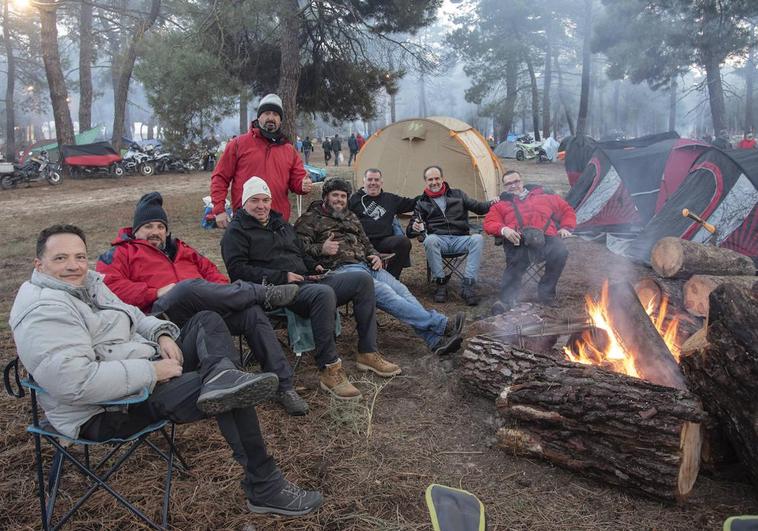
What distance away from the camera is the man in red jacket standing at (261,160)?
4.30 m

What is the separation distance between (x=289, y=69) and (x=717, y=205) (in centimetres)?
698

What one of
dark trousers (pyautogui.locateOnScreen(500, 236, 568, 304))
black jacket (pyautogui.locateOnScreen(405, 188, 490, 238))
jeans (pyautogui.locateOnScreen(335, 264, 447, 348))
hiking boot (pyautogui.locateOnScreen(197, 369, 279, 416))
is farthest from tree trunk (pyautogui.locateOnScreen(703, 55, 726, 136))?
hiking boot (pyautogui.locateOnScreen(197, 369, 279, 416))

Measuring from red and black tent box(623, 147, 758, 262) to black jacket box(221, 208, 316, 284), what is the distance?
4599 millimetres

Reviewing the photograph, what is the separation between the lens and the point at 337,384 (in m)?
3.20

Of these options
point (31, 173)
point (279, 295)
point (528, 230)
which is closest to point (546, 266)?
point (528, 230)

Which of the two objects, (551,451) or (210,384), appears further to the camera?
(551,451)

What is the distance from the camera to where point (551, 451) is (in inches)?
96.7

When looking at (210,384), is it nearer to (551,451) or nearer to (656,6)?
(551,451)

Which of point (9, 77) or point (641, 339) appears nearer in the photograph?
point (641, 339)

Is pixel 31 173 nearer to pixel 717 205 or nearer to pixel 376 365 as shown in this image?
pixel 376 365

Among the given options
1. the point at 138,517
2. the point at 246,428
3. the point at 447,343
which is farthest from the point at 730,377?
the point at 138,517

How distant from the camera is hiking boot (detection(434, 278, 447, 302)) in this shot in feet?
16.4

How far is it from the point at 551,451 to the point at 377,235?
284 cm

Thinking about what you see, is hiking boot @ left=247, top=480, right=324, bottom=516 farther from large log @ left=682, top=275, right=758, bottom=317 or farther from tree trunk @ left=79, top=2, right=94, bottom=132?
tree trunk @ left=79, top=2, right=94, bottom=132
